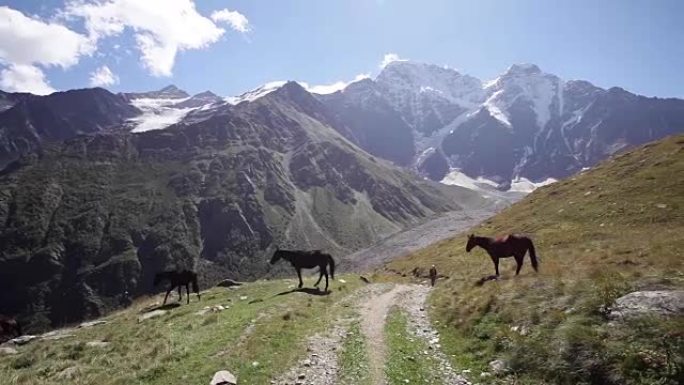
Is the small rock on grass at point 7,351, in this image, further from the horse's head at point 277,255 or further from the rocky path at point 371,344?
the horse's head at point 277,255

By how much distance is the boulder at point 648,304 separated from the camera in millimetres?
15562

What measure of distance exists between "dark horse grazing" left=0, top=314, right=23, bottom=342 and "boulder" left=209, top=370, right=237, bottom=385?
28.6 m

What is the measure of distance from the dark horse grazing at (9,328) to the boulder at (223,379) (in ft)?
→ 93.9

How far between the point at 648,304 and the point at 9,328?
138 feet

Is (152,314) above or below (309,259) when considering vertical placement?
below

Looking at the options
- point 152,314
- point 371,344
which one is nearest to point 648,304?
point 371,344

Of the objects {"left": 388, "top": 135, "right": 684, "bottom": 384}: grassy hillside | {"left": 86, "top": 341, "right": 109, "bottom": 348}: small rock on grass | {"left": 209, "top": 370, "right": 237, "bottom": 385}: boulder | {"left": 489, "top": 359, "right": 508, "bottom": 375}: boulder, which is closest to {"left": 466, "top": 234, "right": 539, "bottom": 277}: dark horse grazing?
{"left": 388, "top": 135, "right": 684, "bottom": 384}: grassy hillside

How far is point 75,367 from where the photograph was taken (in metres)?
20.8

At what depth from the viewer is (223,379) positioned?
54.1 feet

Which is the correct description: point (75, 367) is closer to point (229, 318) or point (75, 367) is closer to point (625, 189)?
point (229, 318)

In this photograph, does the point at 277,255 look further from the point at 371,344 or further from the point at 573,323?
the point at 573,323

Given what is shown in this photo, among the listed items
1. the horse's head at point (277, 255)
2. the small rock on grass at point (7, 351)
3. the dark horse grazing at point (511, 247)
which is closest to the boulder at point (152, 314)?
the small rock on grass at point (7, 351)

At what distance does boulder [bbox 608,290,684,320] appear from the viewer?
613 inches

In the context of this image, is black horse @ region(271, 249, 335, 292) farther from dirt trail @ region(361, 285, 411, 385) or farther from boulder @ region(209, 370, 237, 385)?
boulder @ region(209, 370, 237, 385)
